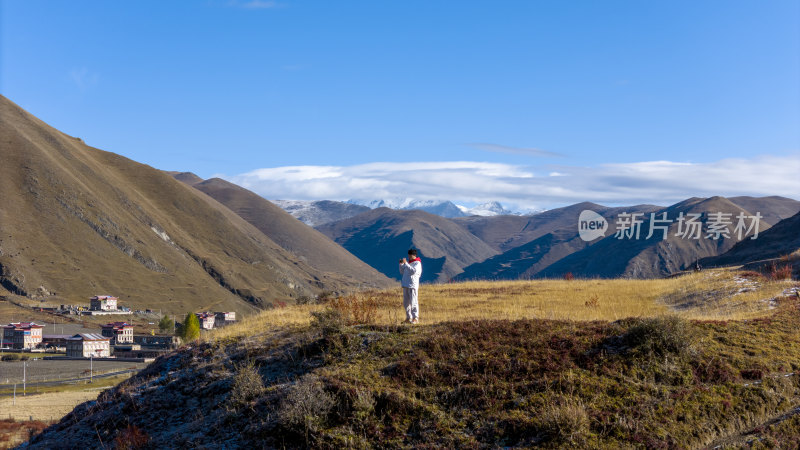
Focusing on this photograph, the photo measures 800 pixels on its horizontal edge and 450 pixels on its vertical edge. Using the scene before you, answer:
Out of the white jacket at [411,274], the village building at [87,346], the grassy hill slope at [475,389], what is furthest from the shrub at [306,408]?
the village building at [87,346]

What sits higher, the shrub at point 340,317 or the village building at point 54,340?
the shrub at point 340,317

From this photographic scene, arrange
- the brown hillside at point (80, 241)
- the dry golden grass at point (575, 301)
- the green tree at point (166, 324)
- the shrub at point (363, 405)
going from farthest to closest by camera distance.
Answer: the brown hillside at point (80, 241) < the green tree at point (166, 324) < the dry golden grass at point (575, 301) < the shrub at point (363, 405)

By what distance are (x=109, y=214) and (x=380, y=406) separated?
610 ft

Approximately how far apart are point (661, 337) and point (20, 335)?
134m

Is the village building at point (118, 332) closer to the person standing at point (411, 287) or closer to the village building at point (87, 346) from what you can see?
the village building at point (87, 346)

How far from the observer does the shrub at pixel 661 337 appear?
12.2 meters

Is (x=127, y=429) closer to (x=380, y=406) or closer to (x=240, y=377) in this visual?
(x=240, y=377)

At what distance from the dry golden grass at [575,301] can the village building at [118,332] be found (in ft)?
383

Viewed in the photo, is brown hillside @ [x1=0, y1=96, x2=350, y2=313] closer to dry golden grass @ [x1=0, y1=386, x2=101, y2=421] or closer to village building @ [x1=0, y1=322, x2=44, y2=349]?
village building @ [x1=0, y1=322, x2=44, y2=349]

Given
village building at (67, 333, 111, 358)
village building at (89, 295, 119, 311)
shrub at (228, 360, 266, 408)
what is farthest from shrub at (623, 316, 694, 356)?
village building at (89, 295, 119, 311)

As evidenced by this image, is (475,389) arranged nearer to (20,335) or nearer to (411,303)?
(411,303)

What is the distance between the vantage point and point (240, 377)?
1286 cm

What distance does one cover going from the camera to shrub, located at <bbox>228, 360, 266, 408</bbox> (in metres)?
12.2

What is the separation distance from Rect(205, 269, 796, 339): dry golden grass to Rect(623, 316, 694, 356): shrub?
3.51 m
